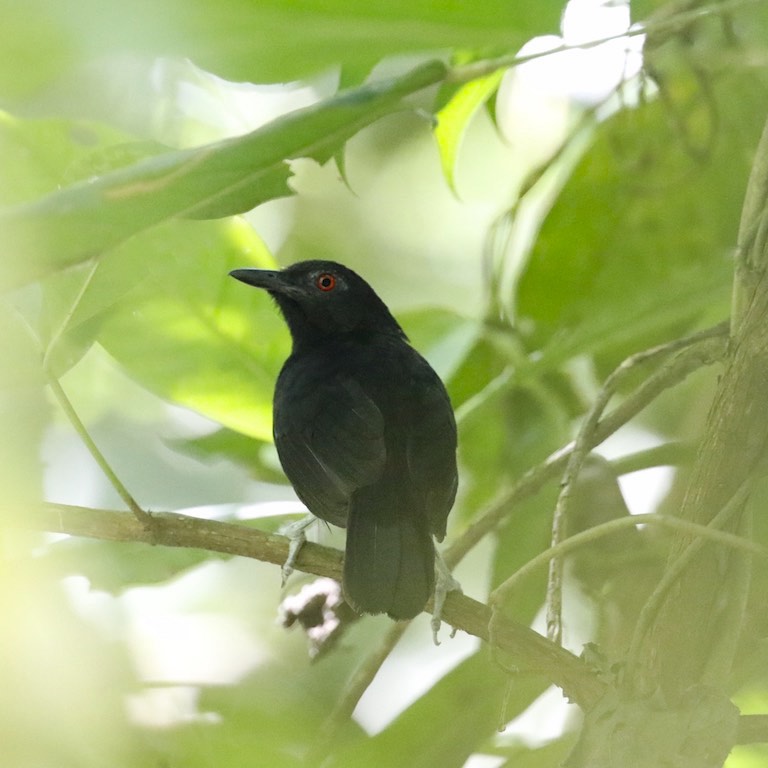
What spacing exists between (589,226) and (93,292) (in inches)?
67.9

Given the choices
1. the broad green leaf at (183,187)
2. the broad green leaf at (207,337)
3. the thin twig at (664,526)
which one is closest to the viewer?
the broad green leaf at (183,187)

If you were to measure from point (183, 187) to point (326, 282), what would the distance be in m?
1.72

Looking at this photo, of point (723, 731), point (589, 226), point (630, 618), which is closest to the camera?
point (723, 731)

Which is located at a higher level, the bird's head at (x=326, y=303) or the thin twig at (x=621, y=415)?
the bird's head at (x=326, y=303)

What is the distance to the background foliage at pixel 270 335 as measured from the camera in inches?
67.5

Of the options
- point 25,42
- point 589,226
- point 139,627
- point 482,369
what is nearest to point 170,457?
point 139,627

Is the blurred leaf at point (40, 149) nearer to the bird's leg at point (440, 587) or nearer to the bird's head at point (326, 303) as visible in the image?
the bird's head at point (326, 303)

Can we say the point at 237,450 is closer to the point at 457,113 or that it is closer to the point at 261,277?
the point at 261,277

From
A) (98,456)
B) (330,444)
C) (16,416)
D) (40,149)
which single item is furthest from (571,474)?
(16,416)

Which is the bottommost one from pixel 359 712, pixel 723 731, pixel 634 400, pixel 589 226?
pixel 723 731

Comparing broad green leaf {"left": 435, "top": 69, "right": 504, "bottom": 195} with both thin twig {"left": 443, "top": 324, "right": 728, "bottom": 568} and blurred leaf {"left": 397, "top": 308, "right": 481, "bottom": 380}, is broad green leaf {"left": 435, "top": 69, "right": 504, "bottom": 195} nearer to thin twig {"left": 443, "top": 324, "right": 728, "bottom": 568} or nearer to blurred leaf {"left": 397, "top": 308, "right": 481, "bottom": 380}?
blurred leaf {"left": 397, "top": 308, "right": 481, "bottom": 380}

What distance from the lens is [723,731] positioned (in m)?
1.57

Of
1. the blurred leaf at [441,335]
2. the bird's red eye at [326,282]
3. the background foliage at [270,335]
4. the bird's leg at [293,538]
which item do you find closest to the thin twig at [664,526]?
the background foliage at [270,335]

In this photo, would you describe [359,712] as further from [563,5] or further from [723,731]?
[563,5]
